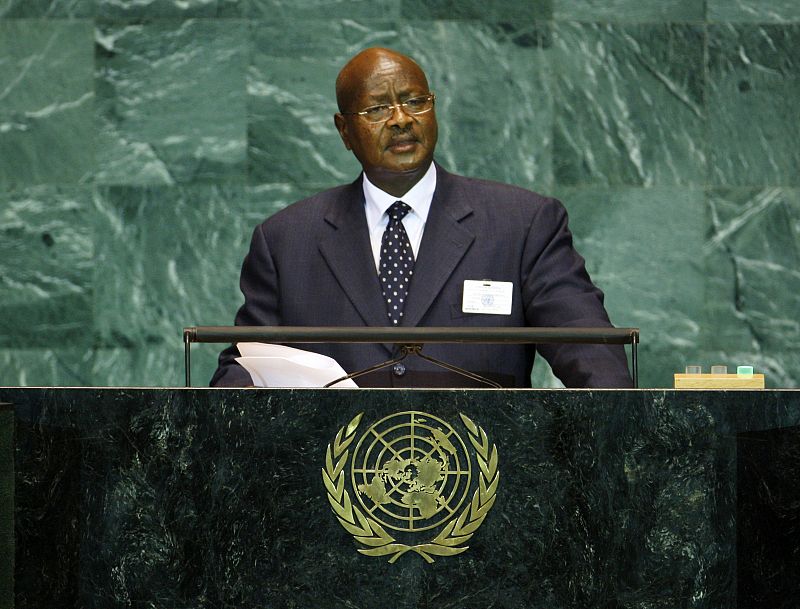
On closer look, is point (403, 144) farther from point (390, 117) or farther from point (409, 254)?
point (409, 254)

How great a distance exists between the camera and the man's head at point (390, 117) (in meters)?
3.69

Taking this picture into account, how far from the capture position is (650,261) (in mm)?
5535

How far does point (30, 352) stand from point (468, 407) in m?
3.44

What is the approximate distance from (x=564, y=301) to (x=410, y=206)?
1.73 ft

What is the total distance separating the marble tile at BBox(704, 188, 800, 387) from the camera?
551 centimetres

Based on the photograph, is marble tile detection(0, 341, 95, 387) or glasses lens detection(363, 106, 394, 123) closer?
glasses lens detection(363, 106, 394, 123)

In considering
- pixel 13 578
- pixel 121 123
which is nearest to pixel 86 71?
pixel 121 123

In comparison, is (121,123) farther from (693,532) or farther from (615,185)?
(693,532)

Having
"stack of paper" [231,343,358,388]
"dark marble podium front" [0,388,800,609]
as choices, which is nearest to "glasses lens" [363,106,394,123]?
"stack of paper" [231,343,358,388]

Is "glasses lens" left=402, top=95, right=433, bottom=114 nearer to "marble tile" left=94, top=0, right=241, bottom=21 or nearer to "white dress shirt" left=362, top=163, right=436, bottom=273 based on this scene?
"white dress shirt" left=362, top=163, right=436, bottom=273

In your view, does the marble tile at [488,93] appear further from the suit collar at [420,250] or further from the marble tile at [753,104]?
the suit collar at [420,250]

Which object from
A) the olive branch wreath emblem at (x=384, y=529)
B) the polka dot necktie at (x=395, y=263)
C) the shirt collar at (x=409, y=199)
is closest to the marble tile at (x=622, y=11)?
the shirt collar at (x=409, y=199)

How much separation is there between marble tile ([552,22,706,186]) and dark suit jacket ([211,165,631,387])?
1717mm

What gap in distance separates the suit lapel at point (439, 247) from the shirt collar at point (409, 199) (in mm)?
21
